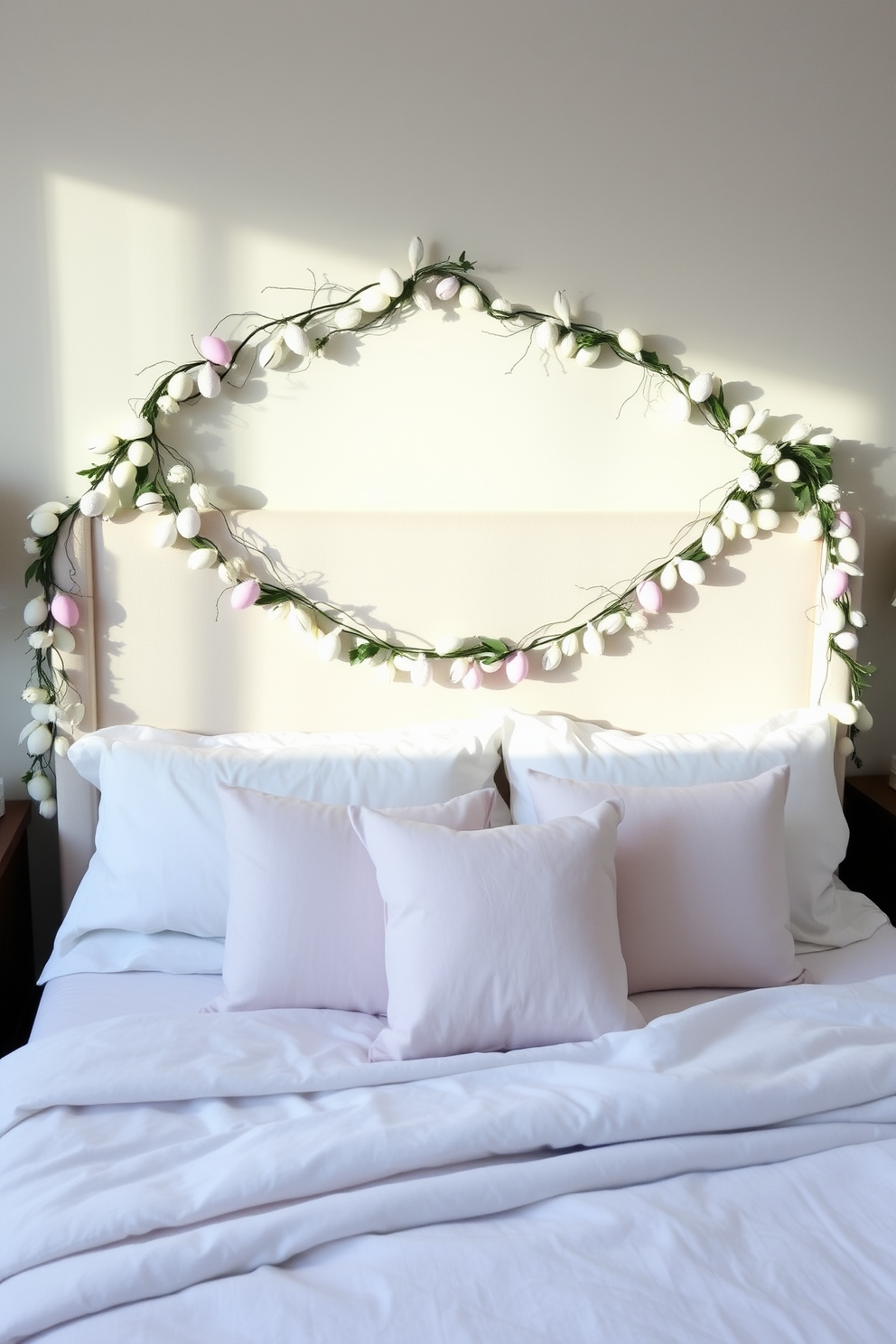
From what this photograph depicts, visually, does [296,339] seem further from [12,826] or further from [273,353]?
[12,826]

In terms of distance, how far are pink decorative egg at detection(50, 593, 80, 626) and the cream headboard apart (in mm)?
52

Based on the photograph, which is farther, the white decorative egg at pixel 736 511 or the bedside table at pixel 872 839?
the bedside table at pixel 872 839

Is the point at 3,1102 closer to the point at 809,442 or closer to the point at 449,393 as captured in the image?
the point at 449,393

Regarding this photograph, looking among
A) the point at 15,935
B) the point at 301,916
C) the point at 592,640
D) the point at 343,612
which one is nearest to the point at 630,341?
the point at 592,640

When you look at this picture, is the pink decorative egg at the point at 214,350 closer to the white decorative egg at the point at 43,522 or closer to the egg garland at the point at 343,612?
the egg garland at the point at 343,612

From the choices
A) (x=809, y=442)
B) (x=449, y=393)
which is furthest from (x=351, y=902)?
(x=809, y=442)

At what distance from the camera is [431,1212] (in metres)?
1.41

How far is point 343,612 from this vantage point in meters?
2.44

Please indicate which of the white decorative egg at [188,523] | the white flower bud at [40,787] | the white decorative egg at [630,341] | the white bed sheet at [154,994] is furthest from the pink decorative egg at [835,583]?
the white flower bud at [40,787]

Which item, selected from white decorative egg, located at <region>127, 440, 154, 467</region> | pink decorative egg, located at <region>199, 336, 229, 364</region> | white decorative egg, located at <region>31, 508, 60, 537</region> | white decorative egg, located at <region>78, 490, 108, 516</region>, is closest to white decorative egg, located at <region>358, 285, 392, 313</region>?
pink decorative egg, located at <region>199, 336, 229, 364</region>

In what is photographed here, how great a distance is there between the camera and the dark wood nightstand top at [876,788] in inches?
105

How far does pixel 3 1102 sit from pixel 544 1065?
798mm

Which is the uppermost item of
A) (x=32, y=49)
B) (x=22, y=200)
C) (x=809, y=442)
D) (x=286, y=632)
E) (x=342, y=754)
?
(x=32, y=49)

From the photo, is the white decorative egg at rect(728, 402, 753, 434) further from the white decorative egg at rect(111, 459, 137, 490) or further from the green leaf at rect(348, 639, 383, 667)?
the white decorative egg at rect(111, 459, 137, 490)
